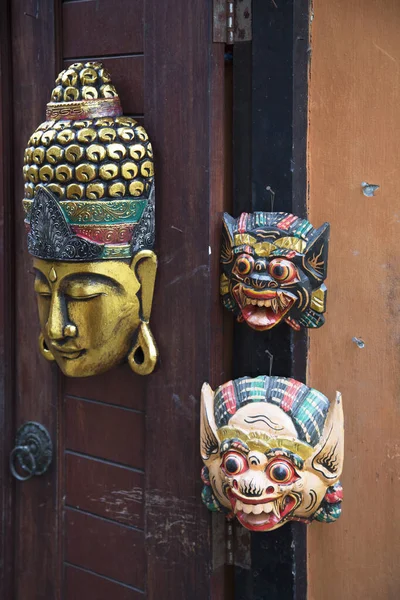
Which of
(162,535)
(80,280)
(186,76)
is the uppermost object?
(186,76)

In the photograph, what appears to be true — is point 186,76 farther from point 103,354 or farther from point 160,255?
point 103,354

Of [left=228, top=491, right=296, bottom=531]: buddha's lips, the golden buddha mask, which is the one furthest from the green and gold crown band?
[left=228, top=491, right=296, bottom=531]: buddha's lips

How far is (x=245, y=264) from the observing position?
5.18 feet

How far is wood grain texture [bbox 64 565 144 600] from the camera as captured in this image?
1.84 meters

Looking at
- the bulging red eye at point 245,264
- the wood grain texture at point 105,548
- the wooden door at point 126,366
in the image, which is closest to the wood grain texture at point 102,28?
the wooden door at point 126,366

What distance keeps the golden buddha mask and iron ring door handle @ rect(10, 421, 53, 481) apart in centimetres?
27

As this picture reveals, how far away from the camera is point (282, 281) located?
5.14ft

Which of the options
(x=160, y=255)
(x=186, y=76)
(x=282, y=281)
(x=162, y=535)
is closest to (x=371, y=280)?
(x=282, y=281)

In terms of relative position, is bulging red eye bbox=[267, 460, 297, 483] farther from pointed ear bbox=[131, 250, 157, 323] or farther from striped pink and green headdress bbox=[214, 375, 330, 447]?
pointed ear bbox=[131, 250, 157, 323]

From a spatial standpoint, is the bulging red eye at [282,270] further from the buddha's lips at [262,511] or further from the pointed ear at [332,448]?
the buddha's lips at [262,511]

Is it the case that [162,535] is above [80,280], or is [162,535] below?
below

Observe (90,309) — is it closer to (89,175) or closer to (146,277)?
(146,277)

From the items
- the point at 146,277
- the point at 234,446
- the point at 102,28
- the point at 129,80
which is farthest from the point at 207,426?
the point at 102,28

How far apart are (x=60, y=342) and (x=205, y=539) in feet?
1.51
